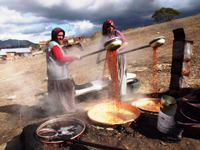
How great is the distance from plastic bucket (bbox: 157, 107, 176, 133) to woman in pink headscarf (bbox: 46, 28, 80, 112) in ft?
6.24

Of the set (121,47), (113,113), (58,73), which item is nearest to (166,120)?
(113,113)

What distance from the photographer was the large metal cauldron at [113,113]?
2.86 m

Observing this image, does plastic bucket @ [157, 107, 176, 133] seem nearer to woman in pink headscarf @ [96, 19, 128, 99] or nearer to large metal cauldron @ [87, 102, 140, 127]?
large metal cauldron @ [87, 102, 140, 127]

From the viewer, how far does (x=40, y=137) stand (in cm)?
228

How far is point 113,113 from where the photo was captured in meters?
3.12

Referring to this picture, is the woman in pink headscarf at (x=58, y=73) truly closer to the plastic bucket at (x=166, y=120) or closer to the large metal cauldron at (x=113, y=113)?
the large metal cauldron at (x=113, y=113)

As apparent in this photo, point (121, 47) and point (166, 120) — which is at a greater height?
point (121, 47)

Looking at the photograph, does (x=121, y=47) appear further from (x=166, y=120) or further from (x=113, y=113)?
(x=166, y=120)

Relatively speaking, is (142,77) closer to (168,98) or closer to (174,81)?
(174,81)

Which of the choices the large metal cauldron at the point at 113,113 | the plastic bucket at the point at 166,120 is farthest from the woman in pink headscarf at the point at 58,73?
the plastic bucket at the point at 166,120

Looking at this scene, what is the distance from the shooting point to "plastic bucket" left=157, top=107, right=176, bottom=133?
224 cm

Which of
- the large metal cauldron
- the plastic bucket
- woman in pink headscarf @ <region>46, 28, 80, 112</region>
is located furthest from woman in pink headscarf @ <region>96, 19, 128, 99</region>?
the plastic bucket

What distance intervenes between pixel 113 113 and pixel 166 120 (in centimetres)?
117

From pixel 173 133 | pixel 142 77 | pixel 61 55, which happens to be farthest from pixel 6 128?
pixel 142 77
